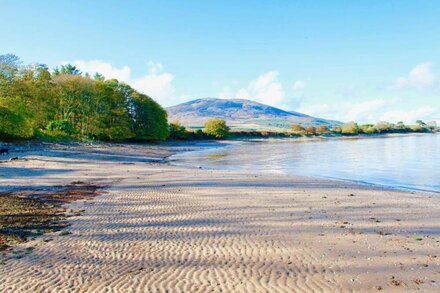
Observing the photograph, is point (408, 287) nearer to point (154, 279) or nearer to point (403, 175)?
point (154, 279)

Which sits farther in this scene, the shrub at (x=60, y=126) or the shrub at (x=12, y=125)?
the shrub at (x=60, y=126)

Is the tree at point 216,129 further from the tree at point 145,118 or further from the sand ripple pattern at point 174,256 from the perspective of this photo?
the sand ripple pattern at point 174,256

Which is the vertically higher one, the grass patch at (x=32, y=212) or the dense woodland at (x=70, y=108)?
the dense woodland at (x=70, y=108)

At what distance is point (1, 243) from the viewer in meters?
11.0

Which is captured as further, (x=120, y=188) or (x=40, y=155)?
(x=40, y=155)

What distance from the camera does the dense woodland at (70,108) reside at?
179 feet

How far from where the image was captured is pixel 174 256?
1016 cm

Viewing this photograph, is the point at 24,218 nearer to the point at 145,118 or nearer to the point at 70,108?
the point at 70,108

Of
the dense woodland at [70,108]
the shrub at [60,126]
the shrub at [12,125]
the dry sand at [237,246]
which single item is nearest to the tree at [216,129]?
the dense woodland at [70,108]

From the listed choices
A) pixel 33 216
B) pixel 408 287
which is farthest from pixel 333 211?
pixel 33 216

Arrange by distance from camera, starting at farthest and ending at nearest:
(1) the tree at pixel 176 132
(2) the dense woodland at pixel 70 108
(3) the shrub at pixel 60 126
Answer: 1. (1) the tree at pixel 176 132
2. (3) the shrub at pixel 60 126
3. (2) the dense woodland at pixel 70 108

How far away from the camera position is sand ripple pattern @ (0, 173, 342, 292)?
823 cm

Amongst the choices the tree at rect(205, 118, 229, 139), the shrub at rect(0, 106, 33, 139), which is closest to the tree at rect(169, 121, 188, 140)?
the tree at rect(205, 118, 229, 139)

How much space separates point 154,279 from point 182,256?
5.71 feet
